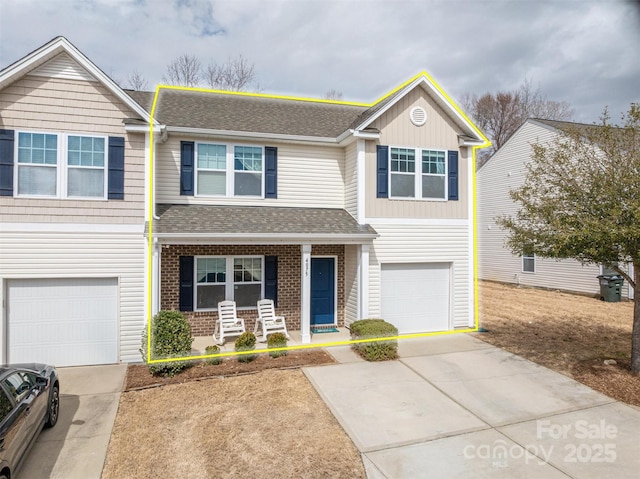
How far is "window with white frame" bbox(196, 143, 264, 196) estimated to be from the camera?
37.2 feet

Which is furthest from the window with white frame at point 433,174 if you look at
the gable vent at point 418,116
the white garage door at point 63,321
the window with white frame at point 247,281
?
the white garage door at point 63,321

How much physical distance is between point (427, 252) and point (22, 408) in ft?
32.9

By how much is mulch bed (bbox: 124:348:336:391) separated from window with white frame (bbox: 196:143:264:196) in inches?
183

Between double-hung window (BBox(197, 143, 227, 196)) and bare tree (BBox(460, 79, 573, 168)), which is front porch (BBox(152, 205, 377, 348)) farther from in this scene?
bare tree (BBox(460, 79, 573, 168))

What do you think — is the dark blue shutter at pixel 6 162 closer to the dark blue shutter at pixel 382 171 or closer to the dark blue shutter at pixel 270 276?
the dark blue shutter at pixel 270 276

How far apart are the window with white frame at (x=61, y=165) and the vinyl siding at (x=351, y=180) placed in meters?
6.44

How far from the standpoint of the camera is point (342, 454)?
5680mm

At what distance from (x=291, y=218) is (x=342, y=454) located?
683 centimetres

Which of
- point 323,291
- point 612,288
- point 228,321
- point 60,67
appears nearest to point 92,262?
point 228,321

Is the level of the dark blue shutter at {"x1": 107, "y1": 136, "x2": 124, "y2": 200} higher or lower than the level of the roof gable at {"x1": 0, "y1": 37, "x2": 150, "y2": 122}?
lower

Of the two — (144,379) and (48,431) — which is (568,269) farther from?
(48,431)

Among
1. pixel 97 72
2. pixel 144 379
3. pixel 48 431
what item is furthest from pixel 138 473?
pixel 97 72

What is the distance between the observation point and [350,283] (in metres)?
12.3

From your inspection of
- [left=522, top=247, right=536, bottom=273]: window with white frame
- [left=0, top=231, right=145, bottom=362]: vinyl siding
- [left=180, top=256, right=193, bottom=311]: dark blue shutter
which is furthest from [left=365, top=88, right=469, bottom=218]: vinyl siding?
[left=522, top=247, right=536, bottom=273]: window with white frame
